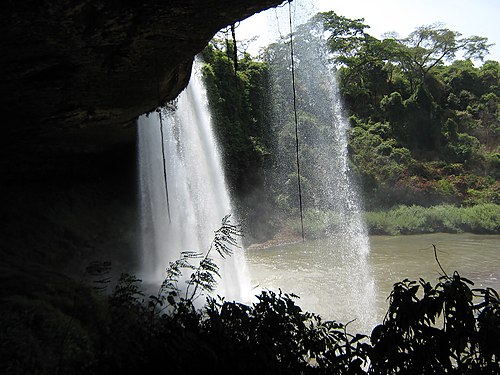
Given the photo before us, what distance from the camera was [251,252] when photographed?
48.5ft

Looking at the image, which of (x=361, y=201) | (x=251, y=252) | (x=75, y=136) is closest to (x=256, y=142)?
(x=361, y=201)

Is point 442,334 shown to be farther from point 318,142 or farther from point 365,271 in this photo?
point 318,142

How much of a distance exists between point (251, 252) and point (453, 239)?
8.37 metres

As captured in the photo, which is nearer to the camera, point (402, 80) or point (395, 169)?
point (395, 169)

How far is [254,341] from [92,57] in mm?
3331

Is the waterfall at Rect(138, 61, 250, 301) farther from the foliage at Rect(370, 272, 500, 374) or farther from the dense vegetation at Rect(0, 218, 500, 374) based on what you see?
the foliage at Rect(370, 272, 500, 374)

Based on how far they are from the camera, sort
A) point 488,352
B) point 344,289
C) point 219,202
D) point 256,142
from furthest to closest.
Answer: point 256,142, point 219,202, point 344,289, point 488,352

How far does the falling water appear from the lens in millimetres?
18766

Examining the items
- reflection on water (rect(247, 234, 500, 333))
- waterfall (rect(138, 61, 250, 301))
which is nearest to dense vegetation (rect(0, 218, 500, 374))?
reflection on water (rect(247, 234, 500, 333))

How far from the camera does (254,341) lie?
2.59m

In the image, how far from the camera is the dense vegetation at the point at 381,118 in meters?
20.5

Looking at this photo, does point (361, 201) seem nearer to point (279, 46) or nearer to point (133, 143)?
point (279, 46)

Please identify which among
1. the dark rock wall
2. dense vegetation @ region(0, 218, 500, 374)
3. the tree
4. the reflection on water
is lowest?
the reflection on water

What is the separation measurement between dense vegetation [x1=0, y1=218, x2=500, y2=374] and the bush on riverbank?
55.0ft
